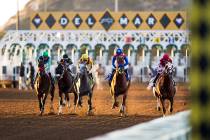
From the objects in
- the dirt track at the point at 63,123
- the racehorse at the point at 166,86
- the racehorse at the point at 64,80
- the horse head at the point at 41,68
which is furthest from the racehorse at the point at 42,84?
the racehorse at the point at 166,86

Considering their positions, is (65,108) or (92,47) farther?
(92,47)

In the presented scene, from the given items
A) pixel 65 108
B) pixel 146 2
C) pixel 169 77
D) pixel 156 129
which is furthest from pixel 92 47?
pixel 146 2

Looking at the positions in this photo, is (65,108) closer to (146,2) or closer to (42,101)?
(42,101)

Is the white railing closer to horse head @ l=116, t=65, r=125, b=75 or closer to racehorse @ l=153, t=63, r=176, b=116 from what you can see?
racehorse @ l=153, t=63, r=176, b=116

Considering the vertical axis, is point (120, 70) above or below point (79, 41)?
below

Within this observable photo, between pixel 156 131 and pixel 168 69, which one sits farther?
pixel 168 69

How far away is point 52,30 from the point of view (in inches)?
2197

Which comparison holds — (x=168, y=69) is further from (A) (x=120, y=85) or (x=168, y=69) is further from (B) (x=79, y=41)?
(B) (x=79, y=41)

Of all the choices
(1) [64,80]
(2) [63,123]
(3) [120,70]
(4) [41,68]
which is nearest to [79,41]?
(1) [64,80]

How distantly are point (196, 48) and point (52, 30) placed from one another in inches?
2112

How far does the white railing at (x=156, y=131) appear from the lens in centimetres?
404

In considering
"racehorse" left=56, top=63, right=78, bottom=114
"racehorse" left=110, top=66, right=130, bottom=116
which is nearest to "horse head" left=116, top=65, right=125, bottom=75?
"racehorse" left=110, top=66, right=130, bottom=116

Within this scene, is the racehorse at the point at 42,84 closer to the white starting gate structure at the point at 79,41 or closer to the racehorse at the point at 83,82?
the racehorse at the point at 83,82

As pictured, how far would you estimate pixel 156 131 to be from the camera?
15.8 ft
